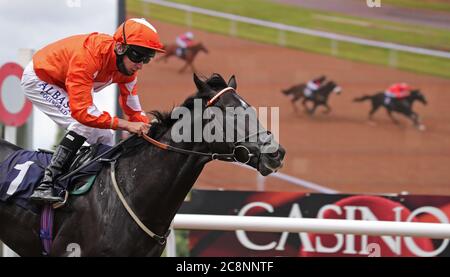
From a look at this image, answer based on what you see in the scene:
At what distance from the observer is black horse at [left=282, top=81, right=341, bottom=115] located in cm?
803

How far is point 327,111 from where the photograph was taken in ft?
26.6

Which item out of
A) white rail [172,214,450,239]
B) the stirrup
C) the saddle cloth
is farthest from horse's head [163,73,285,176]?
white rail [172,214,450,239]

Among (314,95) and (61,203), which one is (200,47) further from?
(61,203)

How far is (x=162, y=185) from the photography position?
164 inches

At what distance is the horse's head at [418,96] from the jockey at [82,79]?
398cm

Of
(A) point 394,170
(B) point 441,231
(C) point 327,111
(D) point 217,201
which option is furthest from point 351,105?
(B) point 441,231

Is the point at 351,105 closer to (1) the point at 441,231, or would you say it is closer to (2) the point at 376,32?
(2) the point at 376,32

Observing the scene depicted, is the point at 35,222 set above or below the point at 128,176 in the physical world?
below

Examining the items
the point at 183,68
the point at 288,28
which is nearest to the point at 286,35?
the point at 288,28

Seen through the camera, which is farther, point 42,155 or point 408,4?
point 408,4

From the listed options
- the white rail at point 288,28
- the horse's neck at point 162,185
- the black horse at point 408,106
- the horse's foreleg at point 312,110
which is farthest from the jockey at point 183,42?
the horse's neck at point 162,185

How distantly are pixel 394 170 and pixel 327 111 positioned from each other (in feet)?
2.79

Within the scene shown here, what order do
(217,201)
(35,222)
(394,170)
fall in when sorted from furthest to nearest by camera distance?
(394,170) → (217,201) → (35,222)

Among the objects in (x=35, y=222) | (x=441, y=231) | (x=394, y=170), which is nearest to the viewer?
(x=35, y=222)
